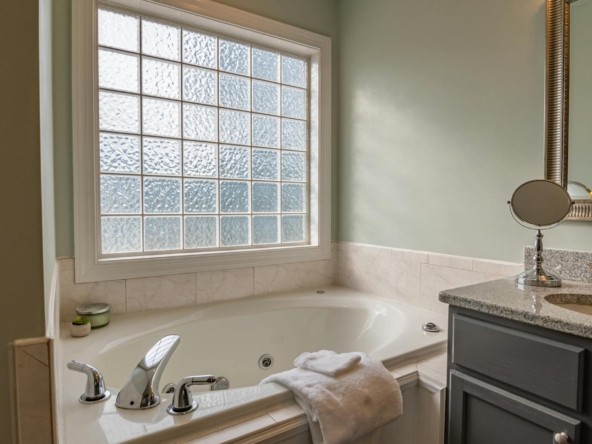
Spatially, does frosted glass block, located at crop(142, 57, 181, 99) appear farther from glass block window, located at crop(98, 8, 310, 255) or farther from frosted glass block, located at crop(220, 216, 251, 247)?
frosted glass block, located at crop(220, 216, 251, 247)

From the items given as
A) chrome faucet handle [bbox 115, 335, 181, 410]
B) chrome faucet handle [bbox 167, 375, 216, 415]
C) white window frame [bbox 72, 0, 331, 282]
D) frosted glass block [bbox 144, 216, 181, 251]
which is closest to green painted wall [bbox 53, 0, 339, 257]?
white window frame [bbox 72, 0, 331, 282]

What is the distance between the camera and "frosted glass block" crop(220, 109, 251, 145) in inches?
93.2

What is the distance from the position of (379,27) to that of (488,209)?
1.38 m

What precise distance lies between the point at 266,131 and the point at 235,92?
0.33 meters

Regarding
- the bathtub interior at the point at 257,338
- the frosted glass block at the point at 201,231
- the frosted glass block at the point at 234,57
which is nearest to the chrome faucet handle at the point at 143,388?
the bathtub interior at the point at 257,338

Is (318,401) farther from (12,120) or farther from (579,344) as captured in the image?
(12,120)

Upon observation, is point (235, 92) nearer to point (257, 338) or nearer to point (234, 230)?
point (234, 230)

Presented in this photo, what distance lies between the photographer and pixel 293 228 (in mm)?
2672

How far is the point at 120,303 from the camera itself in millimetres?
1972

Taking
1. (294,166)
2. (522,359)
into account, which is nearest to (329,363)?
(522,359)

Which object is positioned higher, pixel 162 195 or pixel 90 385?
pixel 162 195

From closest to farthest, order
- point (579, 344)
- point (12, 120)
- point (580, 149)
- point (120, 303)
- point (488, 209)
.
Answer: point (12, 120), point (579, 344), point (580, 149), point (488, 209), point (120, 303)

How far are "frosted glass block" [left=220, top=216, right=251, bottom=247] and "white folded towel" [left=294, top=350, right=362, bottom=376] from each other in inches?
46.4

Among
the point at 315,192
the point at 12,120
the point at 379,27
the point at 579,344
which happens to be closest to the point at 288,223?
the point at 315,192
